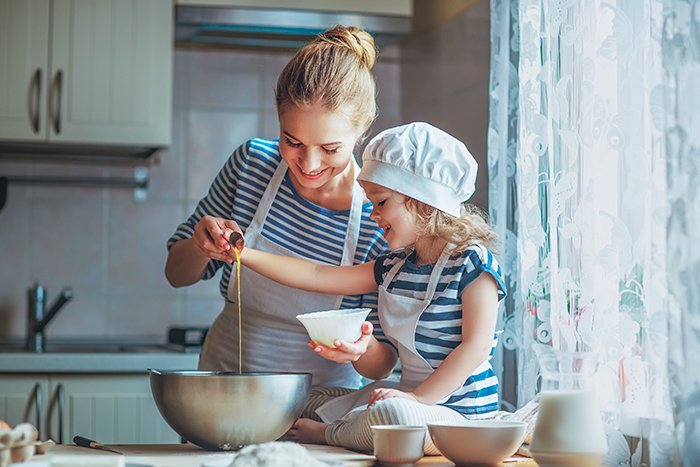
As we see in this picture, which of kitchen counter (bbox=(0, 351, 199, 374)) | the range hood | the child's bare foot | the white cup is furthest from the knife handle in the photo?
the range hood

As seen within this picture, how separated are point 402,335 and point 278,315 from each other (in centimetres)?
34

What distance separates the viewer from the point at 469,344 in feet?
5.04

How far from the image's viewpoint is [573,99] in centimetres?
174

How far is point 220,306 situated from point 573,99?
1763mm

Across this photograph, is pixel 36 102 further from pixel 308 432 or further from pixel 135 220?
pixel 308 432

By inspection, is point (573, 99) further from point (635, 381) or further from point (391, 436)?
point (391, 436)

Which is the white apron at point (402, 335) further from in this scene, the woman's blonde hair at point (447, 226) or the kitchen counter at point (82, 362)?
the kitchen counter at point (82, 362)

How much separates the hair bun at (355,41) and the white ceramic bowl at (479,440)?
0.77m

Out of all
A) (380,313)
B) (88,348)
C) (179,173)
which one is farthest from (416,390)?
(179,173)

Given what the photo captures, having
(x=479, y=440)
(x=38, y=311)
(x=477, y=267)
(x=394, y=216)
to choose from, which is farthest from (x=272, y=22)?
(x=479, y=440)

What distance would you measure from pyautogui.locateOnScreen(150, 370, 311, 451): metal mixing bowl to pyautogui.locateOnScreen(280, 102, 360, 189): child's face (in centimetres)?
44

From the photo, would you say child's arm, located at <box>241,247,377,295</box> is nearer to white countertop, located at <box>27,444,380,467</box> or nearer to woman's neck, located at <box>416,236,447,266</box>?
woman's neck, located at <box>416,236,447,266</box>

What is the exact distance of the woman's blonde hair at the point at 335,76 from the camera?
1.70 m

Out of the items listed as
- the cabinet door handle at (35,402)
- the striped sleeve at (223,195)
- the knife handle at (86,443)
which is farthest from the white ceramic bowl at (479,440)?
the cabinet door handle at (35,402)
